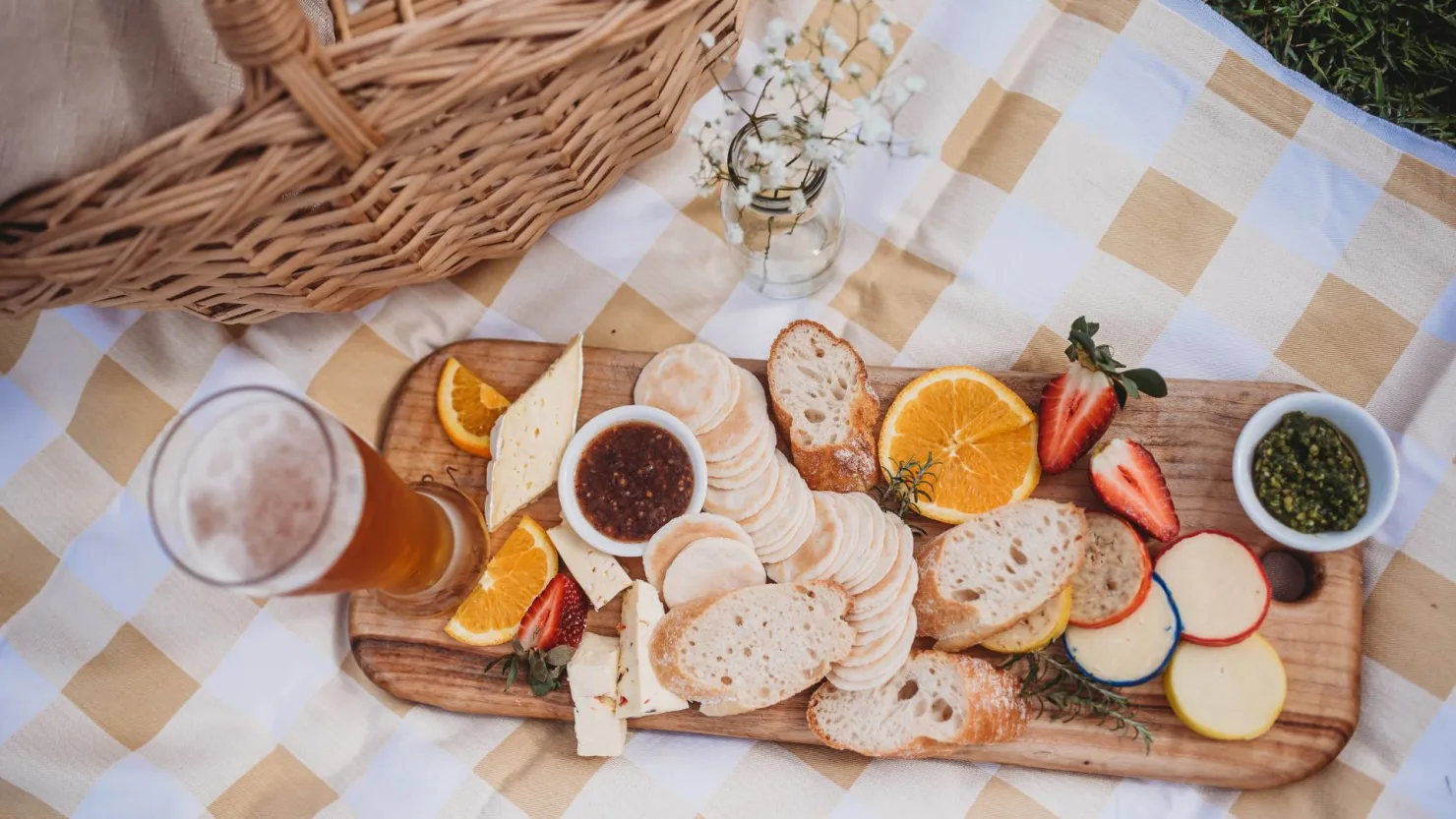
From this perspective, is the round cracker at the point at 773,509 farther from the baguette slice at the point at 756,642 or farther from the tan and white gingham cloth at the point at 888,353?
the tan and white gingham cloth at the point at 888,353

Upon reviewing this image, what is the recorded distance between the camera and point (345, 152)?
1528 mm

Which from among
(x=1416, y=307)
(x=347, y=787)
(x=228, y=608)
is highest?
(x=1416, y=307)

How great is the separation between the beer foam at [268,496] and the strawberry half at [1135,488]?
4.95 feet

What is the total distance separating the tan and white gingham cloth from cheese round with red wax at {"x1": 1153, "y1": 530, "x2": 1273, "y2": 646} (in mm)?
378

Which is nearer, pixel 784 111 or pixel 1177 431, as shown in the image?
pixel 1177 431

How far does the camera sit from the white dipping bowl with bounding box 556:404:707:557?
209cm

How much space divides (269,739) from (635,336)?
1263mm

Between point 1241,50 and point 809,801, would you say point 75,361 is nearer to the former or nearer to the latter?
point 809,801

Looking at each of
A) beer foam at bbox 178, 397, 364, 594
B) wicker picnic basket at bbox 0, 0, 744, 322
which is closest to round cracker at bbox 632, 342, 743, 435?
wicker picnic basket at bbox 0, 0, 744, 322

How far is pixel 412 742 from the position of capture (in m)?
2.22

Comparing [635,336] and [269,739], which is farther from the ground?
[635,336]

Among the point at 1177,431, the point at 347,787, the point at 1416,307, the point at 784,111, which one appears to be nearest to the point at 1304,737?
the point at 1177,431

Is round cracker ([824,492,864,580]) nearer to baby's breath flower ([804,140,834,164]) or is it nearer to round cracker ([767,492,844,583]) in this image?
round cracker ([767,492,844,583])

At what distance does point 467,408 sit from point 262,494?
0.68 m
